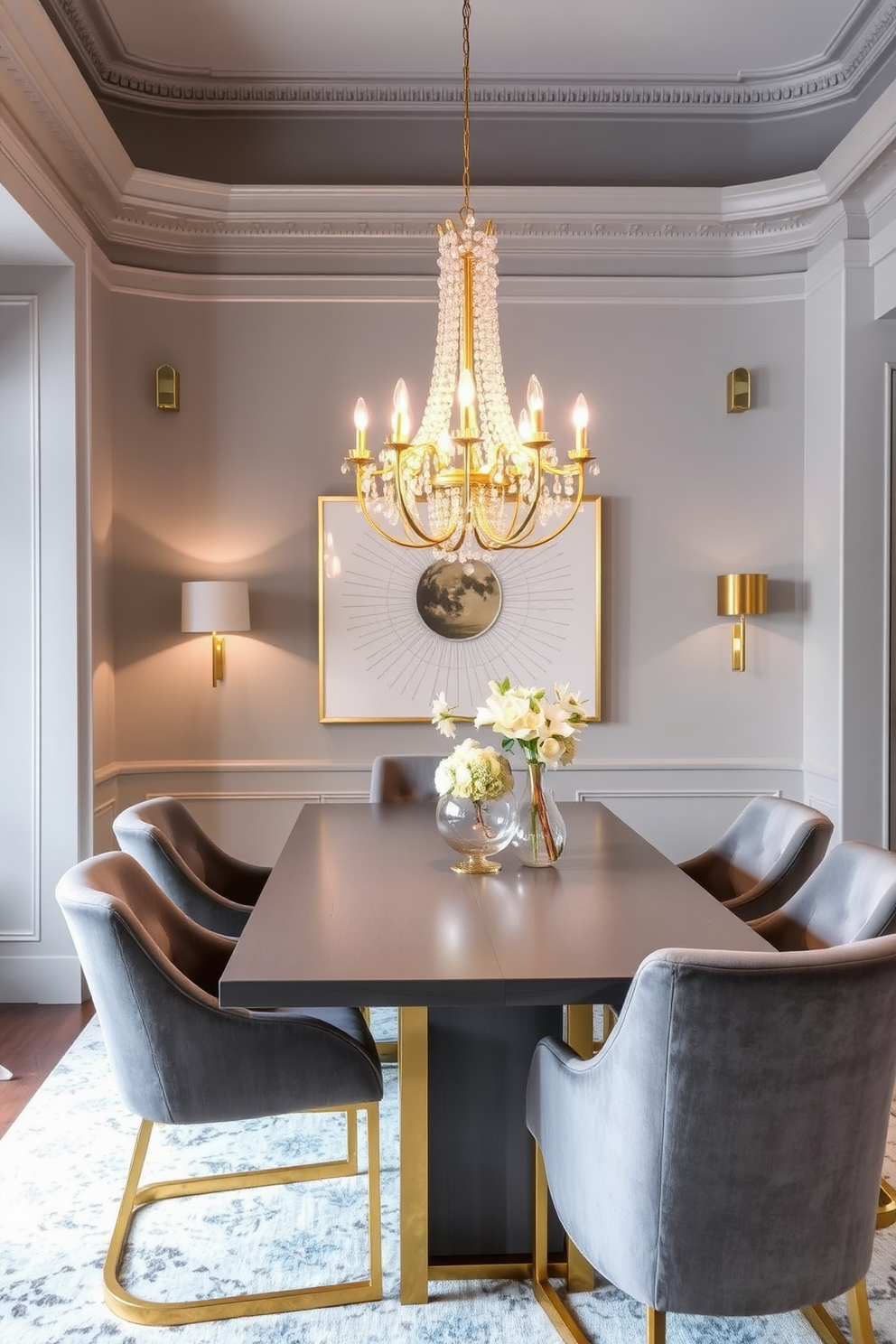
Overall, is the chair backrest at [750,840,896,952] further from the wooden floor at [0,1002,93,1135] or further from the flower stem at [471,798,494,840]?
the wooden floor at [0,1002,93,1135]

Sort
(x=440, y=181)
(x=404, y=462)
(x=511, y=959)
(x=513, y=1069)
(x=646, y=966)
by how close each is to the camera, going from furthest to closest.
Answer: (x=440, y=181), (x=404, y=462), (x=513, y=1069), (x=511, y=959), (x=646, y=966)

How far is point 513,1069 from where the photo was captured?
2223 mm

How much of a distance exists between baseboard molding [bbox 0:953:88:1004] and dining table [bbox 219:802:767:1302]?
1712mm

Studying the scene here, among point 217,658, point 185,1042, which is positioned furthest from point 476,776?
point 217,658

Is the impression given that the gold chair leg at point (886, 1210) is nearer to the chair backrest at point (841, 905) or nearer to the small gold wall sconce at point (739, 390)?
the chair backrest at point (841, 905)

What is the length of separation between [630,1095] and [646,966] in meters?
0.22

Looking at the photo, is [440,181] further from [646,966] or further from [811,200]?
[646,966]

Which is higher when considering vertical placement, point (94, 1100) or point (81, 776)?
point (81, 776)

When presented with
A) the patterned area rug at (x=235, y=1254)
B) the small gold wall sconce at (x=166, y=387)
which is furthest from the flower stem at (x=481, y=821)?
the small gold wall sconce at (x=166, y=387)

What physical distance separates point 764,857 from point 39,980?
2.70 metres

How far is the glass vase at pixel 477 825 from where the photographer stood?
8.25ft

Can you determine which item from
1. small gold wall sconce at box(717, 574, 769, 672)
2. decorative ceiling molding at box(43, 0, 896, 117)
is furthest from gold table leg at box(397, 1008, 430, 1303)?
decorative ceiling molding at box(43, 0, 896, 117)

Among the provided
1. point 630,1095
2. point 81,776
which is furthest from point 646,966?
point 81,776

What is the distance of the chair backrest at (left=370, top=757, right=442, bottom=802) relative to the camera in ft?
12.7
